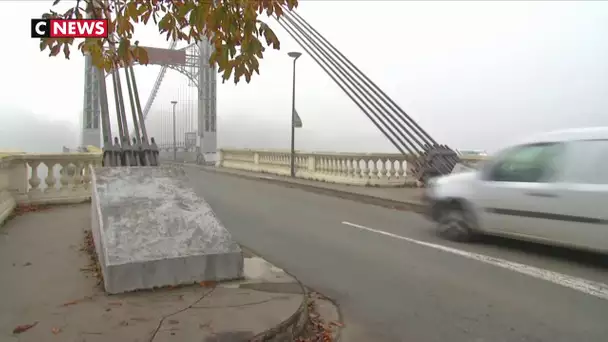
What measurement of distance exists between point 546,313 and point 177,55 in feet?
150

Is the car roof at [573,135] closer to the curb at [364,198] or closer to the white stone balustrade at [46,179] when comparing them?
the curb at [364,198]

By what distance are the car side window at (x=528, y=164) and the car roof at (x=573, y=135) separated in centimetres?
8

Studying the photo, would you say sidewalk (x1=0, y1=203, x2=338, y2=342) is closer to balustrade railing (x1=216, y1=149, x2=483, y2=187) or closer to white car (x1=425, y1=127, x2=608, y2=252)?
white car (x1=425, y1=127, x2=608, y2=252)

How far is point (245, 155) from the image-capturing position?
27703 mm

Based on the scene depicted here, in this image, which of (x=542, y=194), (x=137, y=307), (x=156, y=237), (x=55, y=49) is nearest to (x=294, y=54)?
(x=542, y=194)

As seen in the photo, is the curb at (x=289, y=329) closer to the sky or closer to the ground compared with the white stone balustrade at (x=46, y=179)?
closer to the ground

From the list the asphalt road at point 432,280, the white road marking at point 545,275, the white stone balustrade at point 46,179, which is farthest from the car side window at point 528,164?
the white stone balustrade at point 46,179

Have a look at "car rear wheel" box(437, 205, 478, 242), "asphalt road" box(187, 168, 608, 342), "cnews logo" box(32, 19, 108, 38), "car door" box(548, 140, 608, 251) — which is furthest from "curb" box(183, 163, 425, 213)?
"cnews logo" box(32, 19, 108, 38)

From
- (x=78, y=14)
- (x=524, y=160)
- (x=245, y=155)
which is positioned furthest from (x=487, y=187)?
(x=245, y=155)

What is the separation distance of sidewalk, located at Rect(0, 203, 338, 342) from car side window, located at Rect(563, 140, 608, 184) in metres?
4.02

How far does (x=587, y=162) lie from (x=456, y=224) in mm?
2338

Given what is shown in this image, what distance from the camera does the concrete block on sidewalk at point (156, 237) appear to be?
4488 millimetres

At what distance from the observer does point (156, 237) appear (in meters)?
4.83

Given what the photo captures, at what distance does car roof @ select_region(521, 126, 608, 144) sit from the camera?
5.93 meters
